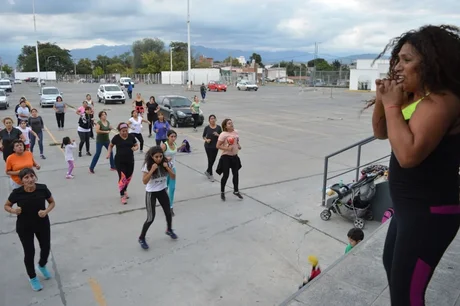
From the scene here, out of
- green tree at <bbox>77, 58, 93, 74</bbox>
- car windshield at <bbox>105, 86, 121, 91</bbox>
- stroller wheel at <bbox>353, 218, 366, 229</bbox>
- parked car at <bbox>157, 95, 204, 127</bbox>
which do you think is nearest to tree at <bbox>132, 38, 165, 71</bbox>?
green tree at <bbox>77, 58, 93, 74</bbox>

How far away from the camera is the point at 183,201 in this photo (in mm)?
7699

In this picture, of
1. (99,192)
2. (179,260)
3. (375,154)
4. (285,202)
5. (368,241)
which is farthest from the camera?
(375,154)

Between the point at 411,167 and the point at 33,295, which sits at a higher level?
the point at 411,167

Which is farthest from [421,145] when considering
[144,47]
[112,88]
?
[144,47]

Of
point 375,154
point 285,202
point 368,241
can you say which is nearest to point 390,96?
point 368,241

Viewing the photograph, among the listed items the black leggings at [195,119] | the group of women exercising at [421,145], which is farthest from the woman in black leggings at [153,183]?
the black leggings at [195,119]

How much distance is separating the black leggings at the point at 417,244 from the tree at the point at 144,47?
122m

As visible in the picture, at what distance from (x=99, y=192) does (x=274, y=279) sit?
5.08 meters

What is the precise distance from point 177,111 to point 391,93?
17.8m

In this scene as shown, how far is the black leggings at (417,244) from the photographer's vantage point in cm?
170

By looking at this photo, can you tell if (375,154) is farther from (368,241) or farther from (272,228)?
(368,241)

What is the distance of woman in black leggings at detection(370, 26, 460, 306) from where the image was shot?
1589mm

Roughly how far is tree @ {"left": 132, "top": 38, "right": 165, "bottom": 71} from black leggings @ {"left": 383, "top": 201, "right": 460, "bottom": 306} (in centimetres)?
12162

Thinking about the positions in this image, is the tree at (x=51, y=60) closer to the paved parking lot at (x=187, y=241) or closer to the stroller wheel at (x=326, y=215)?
the paved parking lot at (x=187, y=241)
